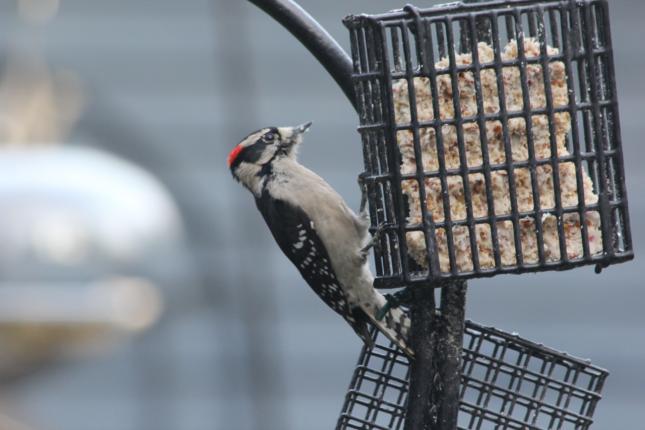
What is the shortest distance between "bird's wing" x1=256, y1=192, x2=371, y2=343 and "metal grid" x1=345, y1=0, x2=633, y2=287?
3.65 feet

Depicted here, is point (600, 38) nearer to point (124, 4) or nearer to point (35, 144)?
point (35, 144)

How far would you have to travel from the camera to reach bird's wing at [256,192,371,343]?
11.8 feet

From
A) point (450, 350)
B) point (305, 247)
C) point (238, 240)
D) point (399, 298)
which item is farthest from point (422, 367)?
point (238, 240)

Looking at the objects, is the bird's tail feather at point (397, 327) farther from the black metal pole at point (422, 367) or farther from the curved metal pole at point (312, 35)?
the curved metal pole at point (312, 35)

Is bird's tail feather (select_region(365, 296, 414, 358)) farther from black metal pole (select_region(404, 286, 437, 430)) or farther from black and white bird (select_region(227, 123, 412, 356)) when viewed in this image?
black and white bird (select_region(227, 123, 412, 356))

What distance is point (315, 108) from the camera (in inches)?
242

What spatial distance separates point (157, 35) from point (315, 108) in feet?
2.93

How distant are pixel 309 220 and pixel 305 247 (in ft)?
0.31

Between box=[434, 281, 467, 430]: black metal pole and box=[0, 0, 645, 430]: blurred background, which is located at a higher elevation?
box=[0, 0, 645, 430]: blurred background

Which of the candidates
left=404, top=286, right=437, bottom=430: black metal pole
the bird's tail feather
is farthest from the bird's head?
left=404, top=286, right=437, bottom=430: black metal pole

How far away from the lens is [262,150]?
12.2ft

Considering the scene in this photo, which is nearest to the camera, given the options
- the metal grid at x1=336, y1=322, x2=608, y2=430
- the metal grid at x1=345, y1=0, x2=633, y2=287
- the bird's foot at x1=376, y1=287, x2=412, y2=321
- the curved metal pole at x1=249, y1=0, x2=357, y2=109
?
the metal grid at x1=345, y1=0, x2=633, y2=287

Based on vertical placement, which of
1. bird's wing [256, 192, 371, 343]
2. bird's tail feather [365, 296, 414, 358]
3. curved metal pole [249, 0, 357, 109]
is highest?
curved metal pole [249, 0, 357, 109]

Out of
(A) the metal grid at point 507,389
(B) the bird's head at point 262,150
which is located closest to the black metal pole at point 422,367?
(A) the metal grid at point 507,389
